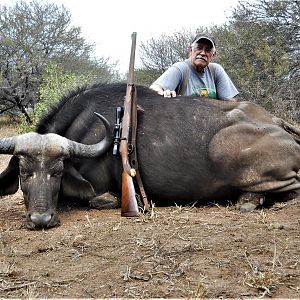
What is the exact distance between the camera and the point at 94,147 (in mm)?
5156

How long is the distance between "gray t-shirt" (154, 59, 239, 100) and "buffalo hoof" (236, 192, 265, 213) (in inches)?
79.9

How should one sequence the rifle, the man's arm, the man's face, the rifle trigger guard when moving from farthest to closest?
the man's face, the man's arm, the rifle trigger guard, the rifle

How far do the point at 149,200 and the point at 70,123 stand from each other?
127 cm

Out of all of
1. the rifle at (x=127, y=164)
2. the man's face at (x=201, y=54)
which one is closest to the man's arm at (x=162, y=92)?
the rifle at (x=127, y=164)

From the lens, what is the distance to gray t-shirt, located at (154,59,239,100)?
660 centimetres

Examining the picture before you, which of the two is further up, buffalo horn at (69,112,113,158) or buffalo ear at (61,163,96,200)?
buffalo horn at (69,112,113,158)

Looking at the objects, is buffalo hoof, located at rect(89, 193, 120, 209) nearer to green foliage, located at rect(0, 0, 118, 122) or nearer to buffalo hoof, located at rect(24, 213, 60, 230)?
buffalo hoof, located at rect(24, 213, 60, 230)

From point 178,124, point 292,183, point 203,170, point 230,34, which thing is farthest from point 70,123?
point 230,34

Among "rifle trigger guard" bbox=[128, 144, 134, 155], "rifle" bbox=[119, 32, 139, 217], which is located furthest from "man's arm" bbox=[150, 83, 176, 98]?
"rifle trigger guard" bbox=[128, 144, 134, 155]

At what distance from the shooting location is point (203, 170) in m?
5.20

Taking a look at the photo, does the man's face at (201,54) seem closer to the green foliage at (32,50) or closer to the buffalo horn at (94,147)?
the buffalo horn at (94,147)

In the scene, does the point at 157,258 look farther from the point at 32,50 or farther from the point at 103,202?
the point at 32,50

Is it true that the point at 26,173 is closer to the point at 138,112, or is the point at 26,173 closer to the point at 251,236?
the point at 138,112

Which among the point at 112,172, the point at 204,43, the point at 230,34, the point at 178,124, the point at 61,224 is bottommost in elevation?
the point at 61,224
